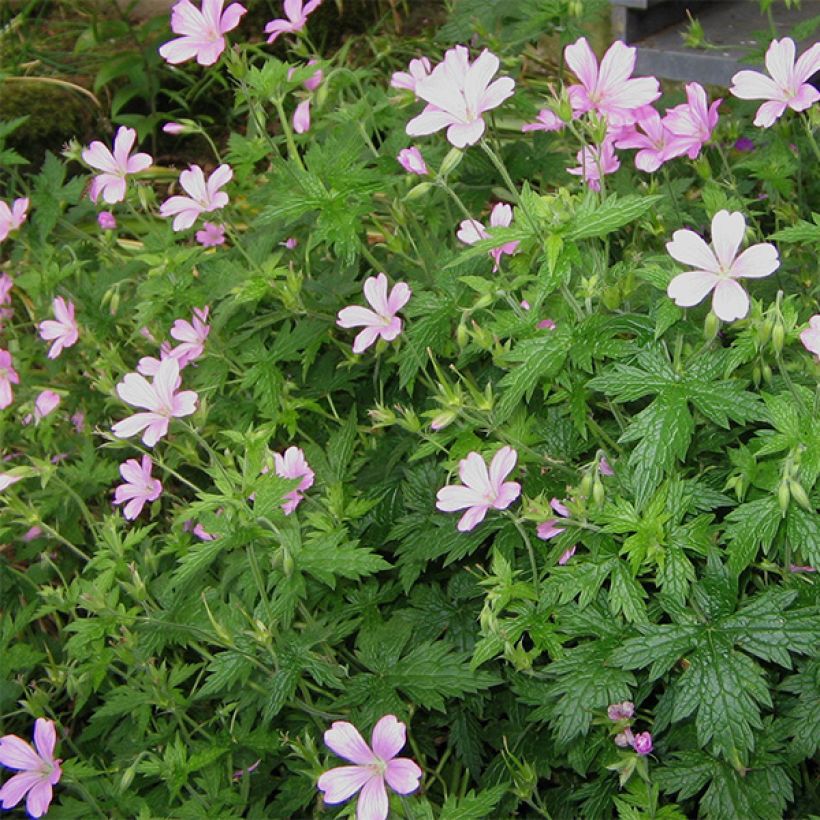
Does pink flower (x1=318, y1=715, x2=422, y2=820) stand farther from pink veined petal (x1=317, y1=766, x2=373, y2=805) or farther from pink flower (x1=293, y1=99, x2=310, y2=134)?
pink flower (x1=293, y1=99, x2=310, y2=134)

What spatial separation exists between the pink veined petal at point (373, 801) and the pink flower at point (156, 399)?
0.66 metres

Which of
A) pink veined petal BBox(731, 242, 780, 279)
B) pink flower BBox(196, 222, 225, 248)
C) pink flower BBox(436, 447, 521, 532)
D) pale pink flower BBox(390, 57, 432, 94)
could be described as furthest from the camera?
pink flower BBox(196, 222, 225, 248)

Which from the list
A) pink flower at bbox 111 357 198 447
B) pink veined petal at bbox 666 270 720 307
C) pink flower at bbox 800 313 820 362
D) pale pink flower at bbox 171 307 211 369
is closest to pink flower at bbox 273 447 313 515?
pink flower at bbox 111 357 198 447

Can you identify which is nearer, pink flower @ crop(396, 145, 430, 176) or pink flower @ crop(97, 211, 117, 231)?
pink flower @ crop(396, 145, 430, 176)

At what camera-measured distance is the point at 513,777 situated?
1829mm

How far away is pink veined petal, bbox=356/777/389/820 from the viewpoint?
1.46 metres

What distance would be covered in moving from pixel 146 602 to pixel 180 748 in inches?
10.9

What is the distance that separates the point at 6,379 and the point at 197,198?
651 mm

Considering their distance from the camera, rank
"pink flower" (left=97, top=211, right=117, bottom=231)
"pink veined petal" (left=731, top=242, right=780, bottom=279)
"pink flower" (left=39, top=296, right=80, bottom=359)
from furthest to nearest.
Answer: "pink flower" (left=97, top=211, right=117, bottom=231) → "pink flower" (left=39, top=296, right=80, bottom=359) → "pink veined petal" (left=731, top=242, right=780, bottom=279)

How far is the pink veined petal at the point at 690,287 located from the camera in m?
1.47

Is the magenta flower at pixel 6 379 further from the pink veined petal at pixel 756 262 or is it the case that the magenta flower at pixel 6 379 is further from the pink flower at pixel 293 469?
the pink veined petal at pixel 756 262

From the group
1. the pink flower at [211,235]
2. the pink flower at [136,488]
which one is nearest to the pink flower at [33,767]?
the pink flower at [136,488]

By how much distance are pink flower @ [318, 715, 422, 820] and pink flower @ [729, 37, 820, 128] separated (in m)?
1.09

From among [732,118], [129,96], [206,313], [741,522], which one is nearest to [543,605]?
[741,522]
